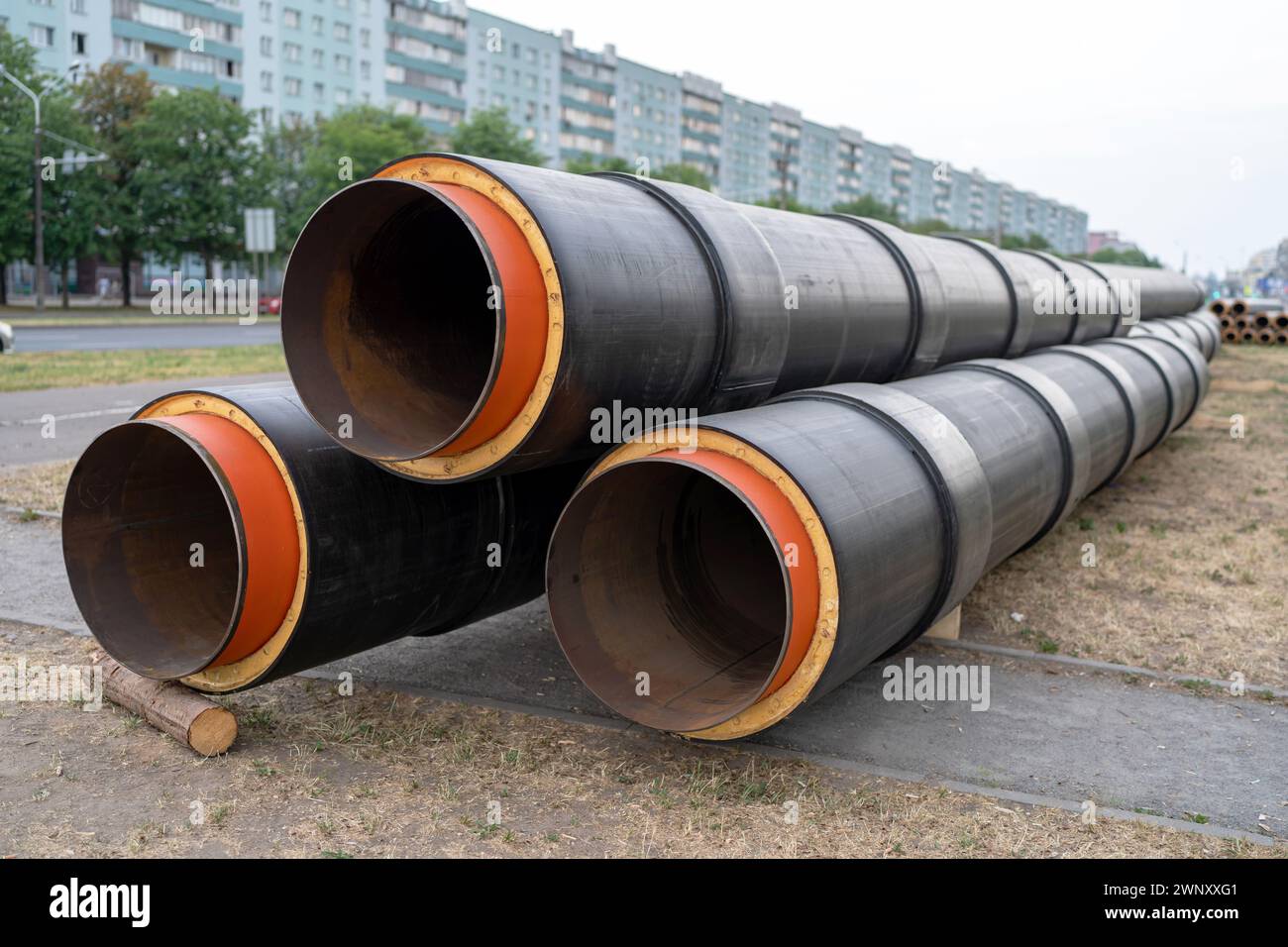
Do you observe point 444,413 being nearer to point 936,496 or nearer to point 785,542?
point 785,542

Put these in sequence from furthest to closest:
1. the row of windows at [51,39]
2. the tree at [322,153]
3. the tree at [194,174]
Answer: the row of windows at [51,39], the tree at [322,153], the tree at [194,174]

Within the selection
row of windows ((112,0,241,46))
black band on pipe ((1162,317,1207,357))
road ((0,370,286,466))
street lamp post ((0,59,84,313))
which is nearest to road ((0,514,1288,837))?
road ((0,370,286,466))

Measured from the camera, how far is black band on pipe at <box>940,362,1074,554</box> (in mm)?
6926

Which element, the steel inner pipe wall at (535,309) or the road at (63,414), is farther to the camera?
the road at (63,414)

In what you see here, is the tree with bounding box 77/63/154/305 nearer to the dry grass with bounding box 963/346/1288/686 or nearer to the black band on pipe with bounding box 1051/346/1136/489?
the dry grass with bounding box 963/346/1288/686

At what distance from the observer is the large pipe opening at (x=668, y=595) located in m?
4.43

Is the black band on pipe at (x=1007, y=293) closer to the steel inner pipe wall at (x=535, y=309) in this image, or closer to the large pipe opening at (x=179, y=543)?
the steel inner pipe wall at (x=535, y=309)

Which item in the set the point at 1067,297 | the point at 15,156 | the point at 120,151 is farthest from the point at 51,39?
the point at 1067,297

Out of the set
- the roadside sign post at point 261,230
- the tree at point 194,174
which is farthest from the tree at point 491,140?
the roadside sign post at point 261,230

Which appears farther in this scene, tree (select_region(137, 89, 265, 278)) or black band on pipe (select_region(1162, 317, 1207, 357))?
tree (select_region(137, 89, 265, 278))

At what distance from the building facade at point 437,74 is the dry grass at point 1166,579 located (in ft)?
76.8

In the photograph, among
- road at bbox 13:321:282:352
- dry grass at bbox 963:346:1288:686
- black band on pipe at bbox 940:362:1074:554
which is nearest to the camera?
dry grass at bbox 963:346:1288:686

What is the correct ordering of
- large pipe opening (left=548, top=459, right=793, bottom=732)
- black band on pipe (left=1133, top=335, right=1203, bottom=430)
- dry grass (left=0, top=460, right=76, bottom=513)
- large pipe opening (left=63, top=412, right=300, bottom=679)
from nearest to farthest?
1. large pipe opening (left=63, top=412, right=300, bottom=679)
2. large pipe opening (left=548, top=459, right=793, bottom=732)
3. dry grass (left=0, top=460, right=76, bottom=513)
4. black band on pipe (left=1133, top=335, right=1203, bottom=430)

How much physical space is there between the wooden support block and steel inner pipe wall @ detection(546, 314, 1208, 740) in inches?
18.7
